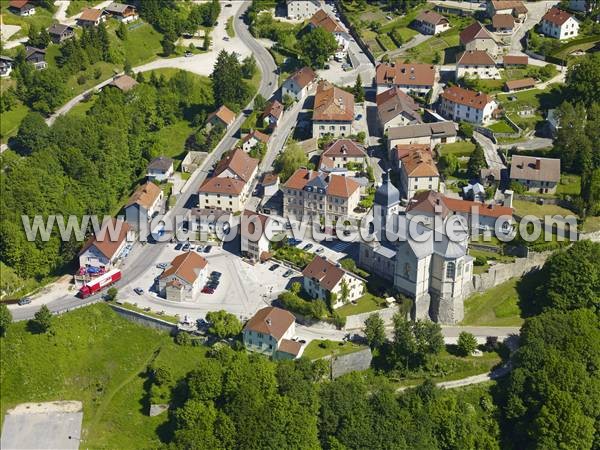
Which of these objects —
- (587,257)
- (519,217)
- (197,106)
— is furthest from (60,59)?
(587,257)

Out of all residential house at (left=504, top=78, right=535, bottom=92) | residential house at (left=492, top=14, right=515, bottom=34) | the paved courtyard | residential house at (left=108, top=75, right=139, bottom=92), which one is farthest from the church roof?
residential house at (left=492, top=14, right=515, bottom=34)

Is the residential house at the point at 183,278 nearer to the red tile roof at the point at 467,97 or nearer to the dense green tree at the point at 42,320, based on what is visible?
the dense green tree at the point at 42,320

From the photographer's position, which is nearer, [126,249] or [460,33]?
[126,249]

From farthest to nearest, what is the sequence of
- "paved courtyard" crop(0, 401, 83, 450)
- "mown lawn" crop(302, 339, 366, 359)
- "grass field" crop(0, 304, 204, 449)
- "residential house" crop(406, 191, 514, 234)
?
"residential house" crop(406, 191, 514, 234), "mown lawn" crop(302, 339, 366, 359), "grass field" crop(0, 304, 204, 449), "paved courtyard" crop(0, 401, 83, 450)

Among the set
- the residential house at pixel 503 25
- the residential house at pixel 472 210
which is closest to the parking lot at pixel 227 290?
the residential house at pixel 472 210

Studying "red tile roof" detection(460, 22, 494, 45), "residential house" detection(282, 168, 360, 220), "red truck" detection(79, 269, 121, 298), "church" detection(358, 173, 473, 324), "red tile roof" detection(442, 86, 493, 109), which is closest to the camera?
"church" detection(358, 173, 473, 324)

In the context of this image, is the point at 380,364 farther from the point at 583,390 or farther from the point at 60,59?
the point at 60,59

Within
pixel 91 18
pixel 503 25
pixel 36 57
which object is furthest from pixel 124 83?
pixel 503 25

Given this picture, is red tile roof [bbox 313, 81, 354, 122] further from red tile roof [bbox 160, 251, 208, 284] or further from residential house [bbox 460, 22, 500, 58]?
red tile roof [bbox 160, 251, 208, 284]
